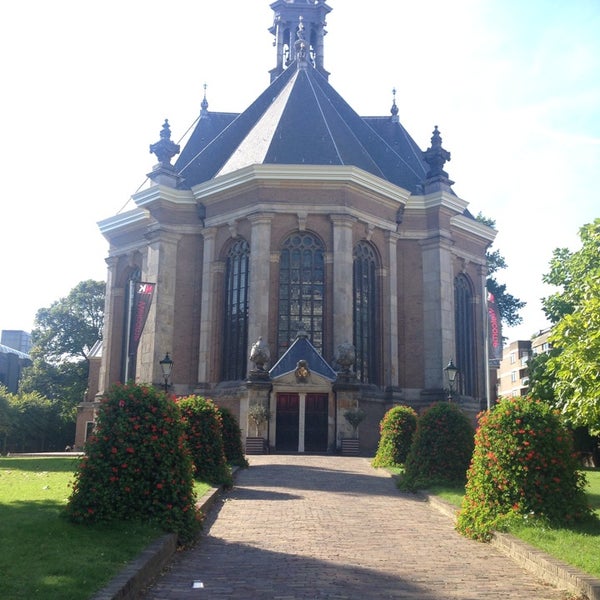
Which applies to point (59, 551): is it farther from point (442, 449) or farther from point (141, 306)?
point (141, 306)

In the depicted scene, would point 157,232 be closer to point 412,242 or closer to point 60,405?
point 412,242

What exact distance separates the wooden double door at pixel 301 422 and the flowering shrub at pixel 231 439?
9018mm

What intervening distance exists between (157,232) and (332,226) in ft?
29.8

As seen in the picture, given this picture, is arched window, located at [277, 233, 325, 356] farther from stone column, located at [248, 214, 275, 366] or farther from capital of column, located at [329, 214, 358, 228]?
capital of column, located at [329, 214, 358, 228]

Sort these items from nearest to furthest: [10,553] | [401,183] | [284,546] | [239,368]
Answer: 1. [10,553]
2. [284,546]
3. [239,368]
4. [401,183]

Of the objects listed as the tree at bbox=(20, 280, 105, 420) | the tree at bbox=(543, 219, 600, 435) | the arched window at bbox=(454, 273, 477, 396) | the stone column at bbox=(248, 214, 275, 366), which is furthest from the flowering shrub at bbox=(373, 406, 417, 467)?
the tree at bbox=(20, 280, 105, 420)

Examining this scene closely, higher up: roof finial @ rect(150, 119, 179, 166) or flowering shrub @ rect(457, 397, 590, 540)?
roof finial @ rect(150, 119, 179, 166)

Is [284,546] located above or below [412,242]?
below

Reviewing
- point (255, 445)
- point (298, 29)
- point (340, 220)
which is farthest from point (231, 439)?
point (298, 29)

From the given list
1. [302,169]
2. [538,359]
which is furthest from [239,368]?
[538,359]

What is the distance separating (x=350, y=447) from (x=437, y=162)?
17.2 meters

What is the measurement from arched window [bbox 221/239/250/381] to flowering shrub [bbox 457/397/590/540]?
22226 mm

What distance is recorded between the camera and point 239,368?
3312 cm

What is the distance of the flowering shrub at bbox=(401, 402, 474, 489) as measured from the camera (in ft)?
51.9
